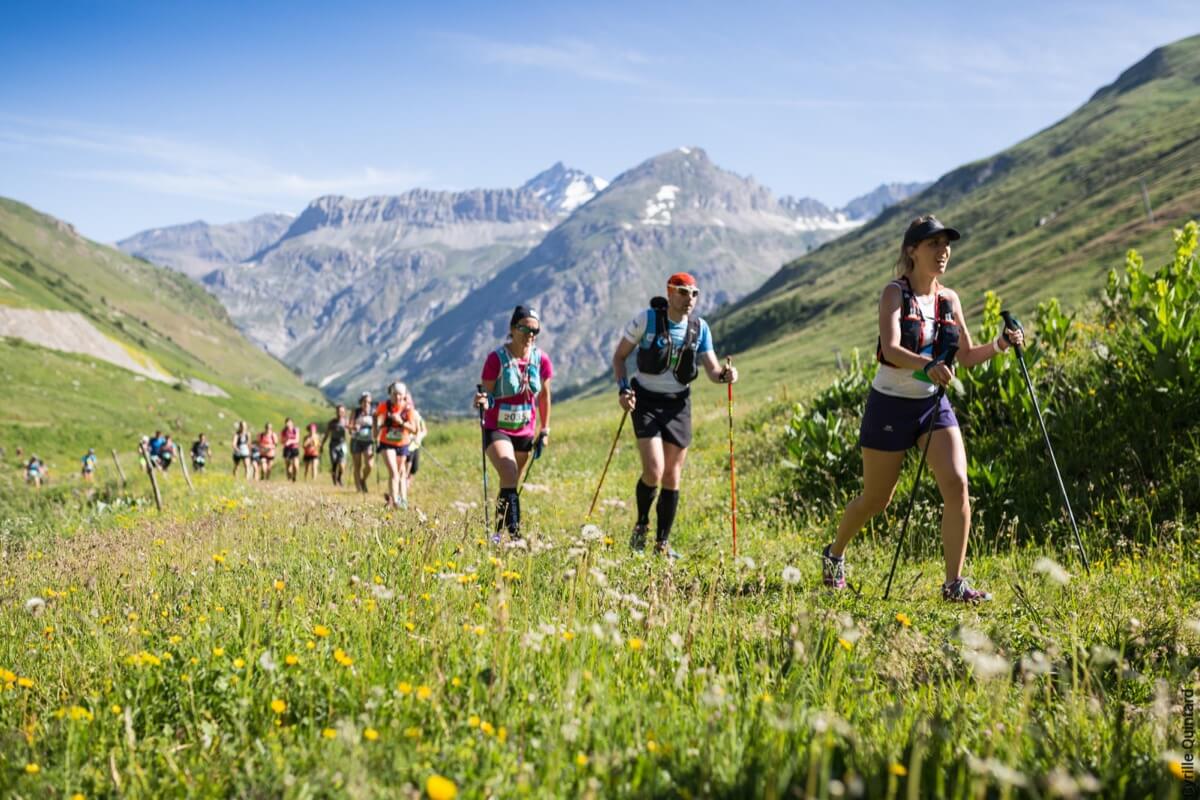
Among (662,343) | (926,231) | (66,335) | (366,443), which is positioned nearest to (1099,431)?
(926,231)

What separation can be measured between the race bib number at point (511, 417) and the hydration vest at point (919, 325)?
4.14 meters

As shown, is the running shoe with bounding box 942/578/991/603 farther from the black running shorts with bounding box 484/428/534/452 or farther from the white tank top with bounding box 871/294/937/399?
the black running shorts with bounding box 484/428/534/452

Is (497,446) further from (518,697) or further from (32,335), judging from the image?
(32,335)

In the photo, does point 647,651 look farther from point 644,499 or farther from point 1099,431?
point 1099,431

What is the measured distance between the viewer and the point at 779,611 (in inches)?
209

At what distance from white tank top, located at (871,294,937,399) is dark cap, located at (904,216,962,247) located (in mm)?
448

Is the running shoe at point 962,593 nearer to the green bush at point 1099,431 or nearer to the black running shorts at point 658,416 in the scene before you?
the green bush at point 1099,431

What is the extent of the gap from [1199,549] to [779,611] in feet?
12.3

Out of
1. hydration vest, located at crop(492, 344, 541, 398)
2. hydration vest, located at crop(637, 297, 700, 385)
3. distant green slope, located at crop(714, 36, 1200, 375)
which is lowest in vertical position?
hydration vest, located at crop(492, 344, 541, 398)

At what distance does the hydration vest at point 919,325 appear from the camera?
594 centimetres

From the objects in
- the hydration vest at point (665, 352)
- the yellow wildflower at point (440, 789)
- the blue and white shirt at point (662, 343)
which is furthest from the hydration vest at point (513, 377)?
the yellow wildflower at point (440, 789)

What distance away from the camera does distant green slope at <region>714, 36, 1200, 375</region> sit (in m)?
87.9

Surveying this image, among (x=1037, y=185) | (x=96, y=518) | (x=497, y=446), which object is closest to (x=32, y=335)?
(x=96, y=518)

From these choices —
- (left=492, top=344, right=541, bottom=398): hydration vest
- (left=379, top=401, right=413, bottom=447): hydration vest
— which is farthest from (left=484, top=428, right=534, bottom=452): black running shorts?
(left=379, top=401, right=413, bottom=447): hydration vest
